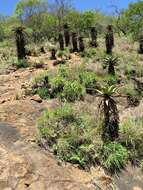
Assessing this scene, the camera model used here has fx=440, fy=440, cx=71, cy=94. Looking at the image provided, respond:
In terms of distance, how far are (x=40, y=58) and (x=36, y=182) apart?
1473 centimetres

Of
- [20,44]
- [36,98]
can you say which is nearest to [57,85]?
[36,98]

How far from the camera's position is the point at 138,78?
966 inches

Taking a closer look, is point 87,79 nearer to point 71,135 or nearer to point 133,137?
point 133,137

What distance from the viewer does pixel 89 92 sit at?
69.1 feet

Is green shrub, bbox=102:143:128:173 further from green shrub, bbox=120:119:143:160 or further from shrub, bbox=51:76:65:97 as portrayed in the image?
shrub, bbox=51:76:65:97

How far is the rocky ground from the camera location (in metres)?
12.8

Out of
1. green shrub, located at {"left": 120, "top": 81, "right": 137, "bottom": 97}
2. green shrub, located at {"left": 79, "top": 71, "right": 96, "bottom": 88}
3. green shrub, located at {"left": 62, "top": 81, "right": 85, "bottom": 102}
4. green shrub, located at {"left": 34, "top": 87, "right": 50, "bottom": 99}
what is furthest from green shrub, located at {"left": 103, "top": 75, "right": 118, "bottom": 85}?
green shrub, located at {"left": 34, "top": 87, "right": 50, "bottom": 99}

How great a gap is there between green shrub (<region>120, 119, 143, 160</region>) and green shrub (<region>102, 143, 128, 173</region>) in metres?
0.53

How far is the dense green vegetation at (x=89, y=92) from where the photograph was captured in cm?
1548

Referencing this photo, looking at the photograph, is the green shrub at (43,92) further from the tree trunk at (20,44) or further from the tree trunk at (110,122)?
the tree trunk at (20,44)

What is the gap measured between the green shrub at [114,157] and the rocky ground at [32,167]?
29cm

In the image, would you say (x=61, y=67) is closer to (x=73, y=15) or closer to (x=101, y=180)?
(x=101, y=180)

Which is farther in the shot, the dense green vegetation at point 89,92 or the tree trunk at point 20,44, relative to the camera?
the tree trunk at point 20,44

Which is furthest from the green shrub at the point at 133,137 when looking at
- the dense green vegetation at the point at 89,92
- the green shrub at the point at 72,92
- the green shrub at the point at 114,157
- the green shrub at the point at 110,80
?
the green shrub at the point at 110,80
